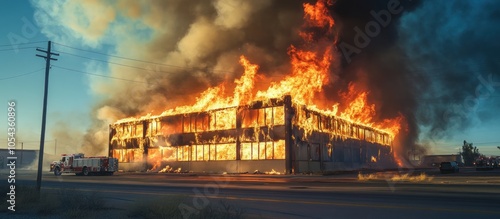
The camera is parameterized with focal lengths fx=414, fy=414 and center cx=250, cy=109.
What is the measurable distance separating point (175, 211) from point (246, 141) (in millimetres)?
31985

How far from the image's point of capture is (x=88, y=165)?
42.4 meters

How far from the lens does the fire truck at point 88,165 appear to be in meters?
42.1

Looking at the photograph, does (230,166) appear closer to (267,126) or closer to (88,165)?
(267,126)

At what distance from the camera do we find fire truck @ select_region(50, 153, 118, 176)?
42.1m

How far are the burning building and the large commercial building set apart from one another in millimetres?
97

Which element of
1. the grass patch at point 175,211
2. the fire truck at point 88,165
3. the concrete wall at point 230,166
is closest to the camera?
the grass patch at point 175,211

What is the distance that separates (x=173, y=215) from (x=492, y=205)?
904cm

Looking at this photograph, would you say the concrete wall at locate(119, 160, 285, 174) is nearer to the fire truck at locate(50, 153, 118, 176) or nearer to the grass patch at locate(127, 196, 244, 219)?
the fire truck at locate(50, 153, 118, 176)

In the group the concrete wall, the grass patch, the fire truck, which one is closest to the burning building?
the concrete wall

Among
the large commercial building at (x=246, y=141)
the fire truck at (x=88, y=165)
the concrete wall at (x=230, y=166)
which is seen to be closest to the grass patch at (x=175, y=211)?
the large commercial building at (x=246, y=141)

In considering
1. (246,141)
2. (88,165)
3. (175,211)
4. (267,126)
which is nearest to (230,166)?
(246,141)

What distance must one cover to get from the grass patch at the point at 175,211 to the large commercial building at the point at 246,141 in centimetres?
2841

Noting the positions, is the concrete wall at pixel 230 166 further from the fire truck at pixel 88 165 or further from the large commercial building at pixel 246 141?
the fire truck at pixel 88 165

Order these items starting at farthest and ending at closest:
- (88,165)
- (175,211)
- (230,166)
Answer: (88,165) → (230,166) → (175,211)
